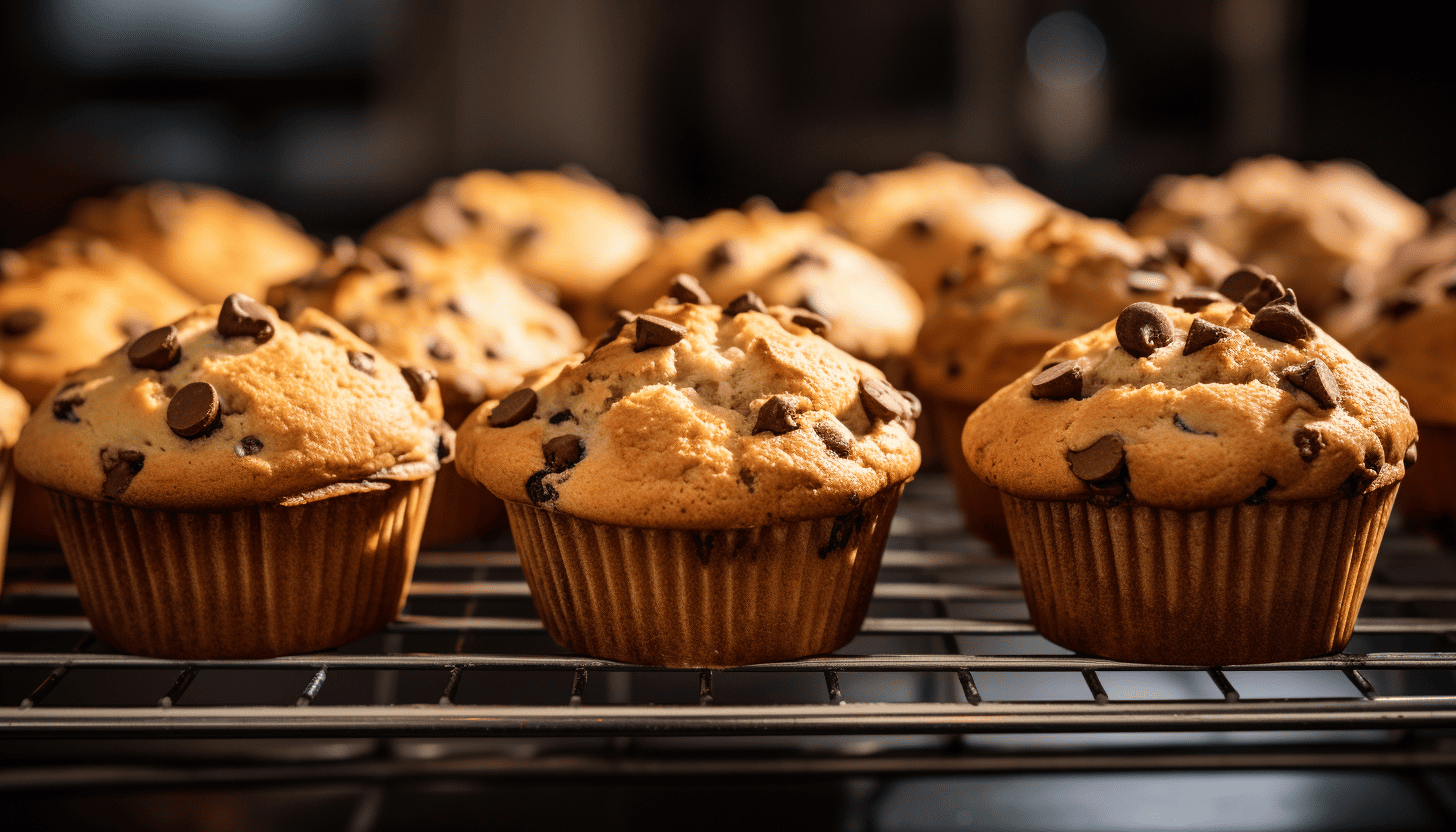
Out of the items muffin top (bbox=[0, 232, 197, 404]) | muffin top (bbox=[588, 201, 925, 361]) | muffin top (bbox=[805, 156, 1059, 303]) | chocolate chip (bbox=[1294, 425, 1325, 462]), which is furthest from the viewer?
muffin top (bbox=[805, 156, 1059, 303])

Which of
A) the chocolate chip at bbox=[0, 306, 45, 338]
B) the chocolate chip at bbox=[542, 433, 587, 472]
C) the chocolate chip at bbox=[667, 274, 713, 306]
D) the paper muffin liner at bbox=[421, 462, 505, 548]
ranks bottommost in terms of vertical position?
the paper muffin liner at bbox=[421, 462, 505, 548]

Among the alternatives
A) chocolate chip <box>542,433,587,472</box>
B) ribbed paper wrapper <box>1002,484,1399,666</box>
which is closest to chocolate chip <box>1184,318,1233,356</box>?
ribbed paper wrapper <box>1002,484,1399,666</box>

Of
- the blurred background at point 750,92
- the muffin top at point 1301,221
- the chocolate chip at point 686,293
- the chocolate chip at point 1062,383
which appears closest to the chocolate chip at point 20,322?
the chocolate chip at point 686,293

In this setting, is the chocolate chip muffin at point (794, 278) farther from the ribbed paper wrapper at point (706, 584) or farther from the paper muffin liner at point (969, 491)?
the ribbed paper wrapper at point (706, 584)

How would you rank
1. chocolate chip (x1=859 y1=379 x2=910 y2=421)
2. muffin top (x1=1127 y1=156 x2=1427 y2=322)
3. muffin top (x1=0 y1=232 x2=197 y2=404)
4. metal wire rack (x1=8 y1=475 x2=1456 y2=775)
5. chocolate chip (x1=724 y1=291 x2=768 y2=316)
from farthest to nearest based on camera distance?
1. muffin top (x1=1127 y1=156 x2=1427 y2=322)
2. muffin top (x1=0 y1=232 x2=197 y2=404)
3. chocolate chip (x1=724 y1=291 x2=768 y2=316)
4. chocolate chip (x1=859 y1=379 x2=910 y2=421)
5. metal wire rack (x1=8 y1=475 x2=1456 y2=775)

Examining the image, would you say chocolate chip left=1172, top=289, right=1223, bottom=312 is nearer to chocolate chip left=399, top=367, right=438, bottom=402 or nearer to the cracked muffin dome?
chocolate chip left=399, top=367, right=438, bottom=402

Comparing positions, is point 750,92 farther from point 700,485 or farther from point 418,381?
point 700,485

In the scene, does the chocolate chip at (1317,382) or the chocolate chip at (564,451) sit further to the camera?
the chocolate chip at (564,451)
